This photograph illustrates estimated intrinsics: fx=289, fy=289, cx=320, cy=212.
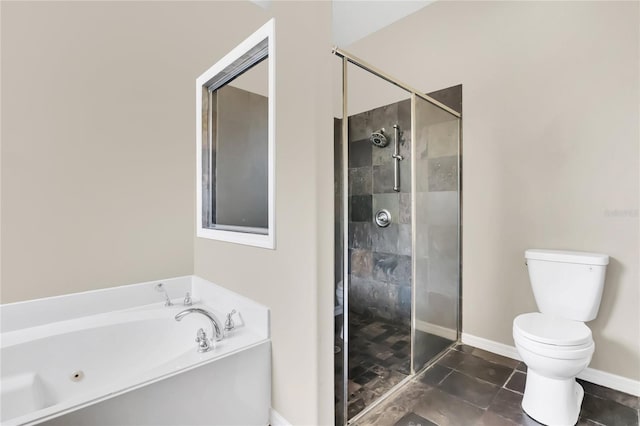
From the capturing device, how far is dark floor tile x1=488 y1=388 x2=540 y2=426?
4.85ft

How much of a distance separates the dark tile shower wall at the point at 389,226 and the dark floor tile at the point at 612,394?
1.07m

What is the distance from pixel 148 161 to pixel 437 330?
2.44m

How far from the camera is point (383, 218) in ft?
7.43

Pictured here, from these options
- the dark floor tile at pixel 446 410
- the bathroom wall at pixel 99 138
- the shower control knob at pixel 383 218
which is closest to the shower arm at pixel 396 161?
the shower control knob at pixel 383 218

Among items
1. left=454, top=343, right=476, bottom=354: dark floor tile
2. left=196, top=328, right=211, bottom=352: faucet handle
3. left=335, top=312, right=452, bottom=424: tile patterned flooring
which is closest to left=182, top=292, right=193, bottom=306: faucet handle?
left=196, top=328, right=211, bottom=352: faucet handle

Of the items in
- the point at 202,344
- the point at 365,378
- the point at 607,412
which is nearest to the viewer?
the point at 202,344

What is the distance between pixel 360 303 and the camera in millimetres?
1779

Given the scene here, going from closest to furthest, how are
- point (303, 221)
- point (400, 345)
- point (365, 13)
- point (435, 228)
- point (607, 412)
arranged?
point (303, 221)
point (607, 412)
point (400, 345)
point (435, 228)
point (365, 13)

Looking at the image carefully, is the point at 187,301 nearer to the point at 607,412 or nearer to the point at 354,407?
the point at 354,407

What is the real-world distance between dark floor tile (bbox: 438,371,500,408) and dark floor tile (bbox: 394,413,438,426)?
32 centimetres

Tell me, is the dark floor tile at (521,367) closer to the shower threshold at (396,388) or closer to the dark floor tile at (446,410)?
the shower threshold at (396,388)

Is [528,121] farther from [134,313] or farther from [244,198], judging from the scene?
[134,313]

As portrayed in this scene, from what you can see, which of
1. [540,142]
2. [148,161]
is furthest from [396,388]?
[148,161]

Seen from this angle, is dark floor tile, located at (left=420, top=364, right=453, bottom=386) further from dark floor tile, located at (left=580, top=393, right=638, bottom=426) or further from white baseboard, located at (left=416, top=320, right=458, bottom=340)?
dark floor tile, located at (left=580, top=393, right=638, bottom=426)
